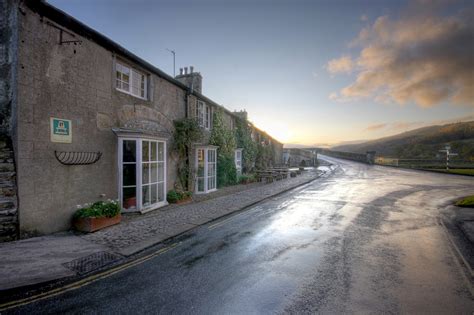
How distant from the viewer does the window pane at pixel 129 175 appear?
9156mm

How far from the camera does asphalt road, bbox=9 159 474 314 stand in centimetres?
356

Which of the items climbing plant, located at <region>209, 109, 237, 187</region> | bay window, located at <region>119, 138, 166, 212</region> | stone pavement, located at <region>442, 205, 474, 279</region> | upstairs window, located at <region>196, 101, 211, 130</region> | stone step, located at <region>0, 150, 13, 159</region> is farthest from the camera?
climbing plant, located at <region>209, 109, 237, 187</region>

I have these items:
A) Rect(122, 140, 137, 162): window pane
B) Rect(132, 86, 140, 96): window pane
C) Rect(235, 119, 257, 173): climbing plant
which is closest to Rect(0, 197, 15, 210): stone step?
Rect(122, 140, 137, 162): window pane

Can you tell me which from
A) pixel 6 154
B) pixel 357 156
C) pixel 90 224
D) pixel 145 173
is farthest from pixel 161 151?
pixel 357 156

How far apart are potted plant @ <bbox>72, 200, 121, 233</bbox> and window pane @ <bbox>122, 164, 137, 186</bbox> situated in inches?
55.2

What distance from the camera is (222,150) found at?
17.6 metres

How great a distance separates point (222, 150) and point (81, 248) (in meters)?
12.5

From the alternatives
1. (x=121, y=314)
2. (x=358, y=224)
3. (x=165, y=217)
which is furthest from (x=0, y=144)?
(x=358, y=224)

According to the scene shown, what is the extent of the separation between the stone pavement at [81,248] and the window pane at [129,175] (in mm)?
1393

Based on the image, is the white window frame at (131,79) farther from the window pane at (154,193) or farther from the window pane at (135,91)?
the window pane at (154,193)

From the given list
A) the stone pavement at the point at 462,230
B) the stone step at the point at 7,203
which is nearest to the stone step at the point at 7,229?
the stone step at the point at 7,203

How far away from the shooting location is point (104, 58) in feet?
27.7

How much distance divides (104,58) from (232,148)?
465 inches

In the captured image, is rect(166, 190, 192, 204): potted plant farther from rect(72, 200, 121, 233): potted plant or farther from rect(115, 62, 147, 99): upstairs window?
rect(115, 62, 147, 99): upstairs window
